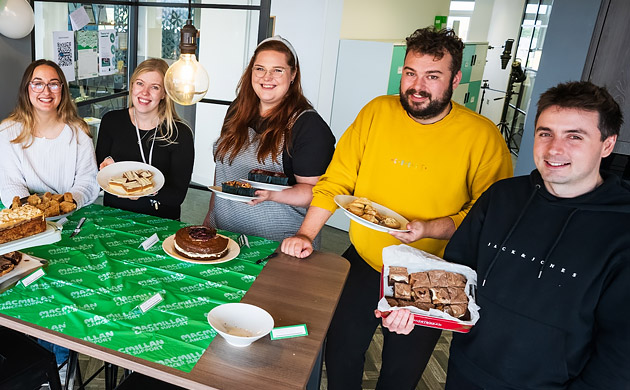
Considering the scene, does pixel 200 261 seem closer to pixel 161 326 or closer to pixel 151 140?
pixel 161 326

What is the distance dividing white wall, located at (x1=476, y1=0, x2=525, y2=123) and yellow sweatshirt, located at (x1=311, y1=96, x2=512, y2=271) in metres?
8.82

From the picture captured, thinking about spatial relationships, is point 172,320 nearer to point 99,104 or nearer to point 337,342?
point 337,342

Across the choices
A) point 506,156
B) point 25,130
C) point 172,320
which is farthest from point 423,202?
point 25,130

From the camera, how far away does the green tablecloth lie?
1.34m

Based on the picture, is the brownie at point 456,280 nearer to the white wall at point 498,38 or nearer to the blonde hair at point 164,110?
the blonde hair at point 164,110

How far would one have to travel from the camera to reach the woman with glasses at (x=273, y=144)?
7.06ft

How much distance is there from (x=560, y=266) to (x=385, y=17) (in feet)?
15.2

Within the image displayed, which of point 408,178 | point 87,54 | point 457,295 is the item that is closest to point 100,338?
point 457,295

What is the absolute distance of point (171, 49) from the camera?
4488mm

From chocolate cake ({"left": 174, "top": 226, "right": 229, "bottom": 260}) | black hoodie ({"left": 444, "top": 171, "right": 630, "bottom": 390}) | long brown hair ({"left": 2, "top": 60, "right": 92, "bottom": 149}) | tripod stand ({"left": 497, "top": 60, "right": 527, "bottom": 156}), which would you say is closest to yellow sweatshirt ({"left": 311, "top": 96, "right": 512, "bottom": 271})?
black hoodie ({"left": 444, "top": 171, "right": 630, "bottom": 390})

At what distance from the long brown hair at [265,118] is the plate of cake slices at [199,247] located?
511 millimetres

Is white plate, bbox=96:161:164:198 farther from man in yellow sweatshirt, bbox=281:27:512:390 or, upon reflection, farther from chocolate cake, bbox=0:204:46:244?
man in yellow sweatshirt, bbox=281:27:512:390

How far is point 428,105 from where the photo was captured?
6.06ft

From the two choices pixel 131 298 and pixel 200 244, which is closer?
pixel 131 298
